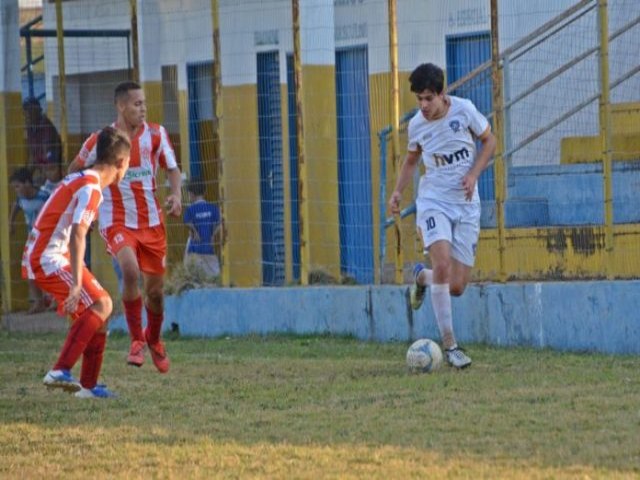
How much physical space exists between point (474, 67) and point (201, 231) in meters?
3.39

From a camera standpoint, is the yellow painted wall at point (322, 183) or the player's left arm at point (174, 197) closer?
the player's left arm at point (174, 197)

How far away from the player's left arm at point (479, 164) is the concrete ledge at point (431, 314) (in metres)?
1.90

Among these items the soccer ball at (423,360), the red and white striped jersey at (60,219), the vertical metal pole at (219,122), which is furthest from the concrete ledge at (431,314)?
the red and white striped jersey at (60,219)

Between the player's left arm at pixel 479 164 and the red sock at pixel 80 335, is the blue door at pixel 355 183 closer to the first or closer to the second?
the player's left arm at pixel 479 164

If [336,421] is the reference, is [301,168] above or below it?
above

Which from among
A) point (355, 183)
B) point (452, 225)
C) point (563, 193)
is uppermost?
point (355, 183)

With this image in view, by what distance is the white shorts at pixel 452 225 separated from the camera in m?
11.8

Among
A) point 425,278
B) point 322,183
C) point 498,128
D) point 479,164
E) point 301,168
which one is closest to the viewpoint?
point 479,164

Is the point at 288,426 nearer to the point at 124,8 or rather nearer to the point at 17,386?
the point at 17,386

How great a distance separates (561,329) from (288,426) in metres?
4.93

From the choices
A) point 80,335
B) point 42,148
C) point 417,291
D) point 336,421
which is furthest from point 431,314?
point 42,148

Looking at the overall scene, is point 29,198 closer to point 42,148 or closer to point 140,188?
point 42,148

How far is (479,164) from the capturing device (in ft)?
38.3

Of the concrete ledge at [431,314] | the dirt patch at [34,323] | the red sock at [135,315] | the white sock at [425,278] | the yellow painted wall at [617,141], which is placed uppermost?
the yellow painted wall at [617,141]
